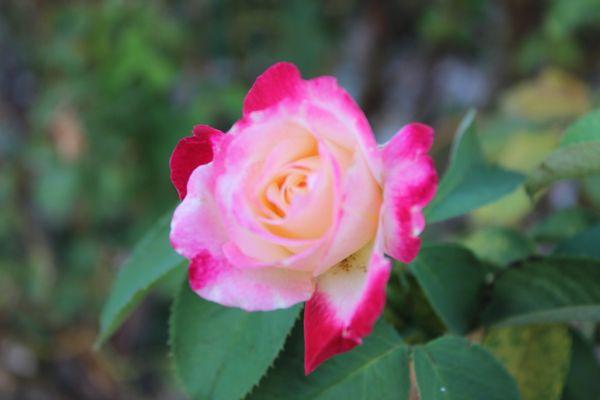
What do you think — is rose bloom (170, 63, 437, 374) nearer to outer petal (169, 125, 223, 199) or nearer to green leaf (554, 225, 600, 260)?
outer petal (169, 125, 223, 199)

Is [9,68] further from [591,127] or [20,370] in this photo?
[591,127]

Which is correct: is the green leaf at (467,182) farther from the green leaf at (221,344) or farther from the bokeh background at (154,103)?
the bokeh background at (154,103)

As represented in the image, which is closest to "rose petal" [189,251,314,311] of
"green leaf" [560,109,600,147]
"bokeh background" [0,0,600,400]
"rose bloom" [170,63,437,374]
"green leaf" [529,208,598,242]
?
"rose bloom" [170,63,437,374]

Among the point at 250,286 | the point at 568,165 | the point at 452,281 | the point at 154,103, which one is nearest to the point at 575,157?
the point at 568,165

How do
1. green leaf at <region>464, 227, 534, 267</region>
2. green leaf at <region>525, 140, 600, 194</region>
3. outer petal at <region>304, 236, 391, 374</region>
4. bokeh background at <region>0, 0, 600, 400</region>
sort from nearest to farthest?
outer petal at <region>304, 236, 391, 374</region>
green leaf at <region>525, 140, 600, 194</region>
green leaf at <region>464, 227, 534, 267</region>
bokeh background at <region>0, 0, 600, 400</region>

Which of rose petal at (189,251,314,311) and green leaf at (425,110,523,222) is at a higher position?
rose petal at (189,251,314,311)

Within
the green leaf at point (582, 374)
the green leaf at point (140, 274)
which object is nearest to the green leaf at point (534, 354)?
the green leaf at point (582, 374)

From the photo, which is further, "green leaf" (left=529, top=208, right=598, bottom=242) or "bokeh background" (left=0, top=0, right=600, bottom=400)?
"bokeh background" (left=0, top=0, right=600, bottom=400)

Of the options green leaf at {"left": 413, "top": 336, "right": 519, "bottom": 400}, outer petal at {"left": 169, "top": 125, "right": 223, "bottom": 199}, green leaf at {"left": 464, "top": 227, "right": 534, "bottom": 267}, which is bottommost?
green leaf at {"left": 464, "top": 227, "right": 534, "bottom": 267}
